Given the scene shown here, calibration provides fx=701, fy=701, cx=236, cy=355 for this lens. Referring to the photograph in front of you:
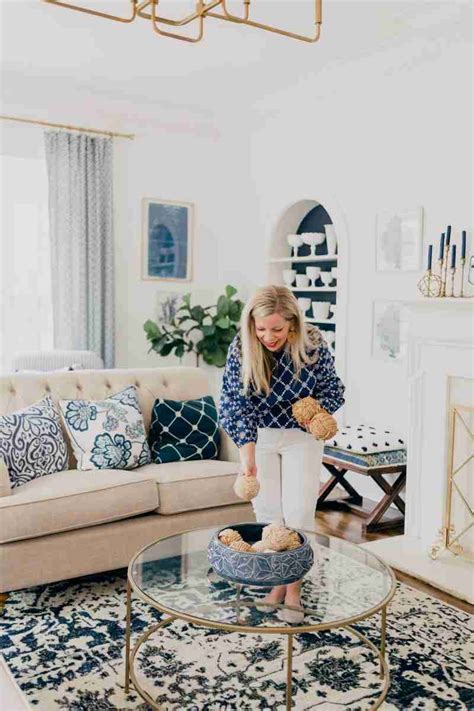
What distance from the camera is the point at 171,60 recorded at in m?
4.54

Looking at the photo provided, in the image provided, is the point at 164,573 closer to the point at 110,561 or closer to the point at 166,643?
the point at 166,643

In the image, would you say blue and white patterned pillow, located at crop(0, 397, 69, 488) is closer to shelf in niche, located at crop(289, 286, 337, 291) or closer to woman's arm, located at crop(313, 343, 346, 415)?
woman's arm, located at crop(313, 343, 346, 415)

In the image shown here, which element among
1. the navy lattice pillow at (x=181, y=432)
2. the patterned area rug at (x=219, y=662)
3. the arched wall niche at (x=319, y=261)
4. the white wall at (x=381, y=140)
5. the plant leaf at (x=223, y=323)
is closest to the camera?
the patterned area rug at (x=219, y=662)

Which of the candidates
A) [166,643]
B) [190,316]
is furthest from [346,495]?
[166,643]

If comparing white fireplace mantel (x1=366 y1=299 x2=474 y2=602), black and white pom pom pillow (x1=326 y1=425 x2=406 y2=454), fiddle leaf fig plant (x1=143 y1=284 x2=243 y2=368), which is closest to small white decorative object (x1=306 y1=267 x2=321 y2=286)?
fiddle leaf fig plant (x1=143 y1=284 x2=243 y2=368)

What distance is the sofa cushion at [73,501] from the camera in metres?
2.68

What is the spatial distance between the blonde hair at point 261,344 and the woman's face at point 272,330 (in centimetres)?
2

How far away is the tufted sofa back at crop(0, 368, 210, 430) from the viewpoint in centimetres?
327

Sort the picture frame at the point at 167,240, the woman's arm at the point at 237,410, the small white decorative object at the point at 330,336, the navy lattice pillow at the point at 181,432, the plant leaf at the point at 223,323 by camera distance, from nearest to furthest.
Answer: the woman's arm at the point at 237,410 < the navy lattice pillow at the point at 181,432 < the small white decorative object at the point at 330,336 < the plant leaf at the point at 223,323 < the picture frame at the point at 167,240

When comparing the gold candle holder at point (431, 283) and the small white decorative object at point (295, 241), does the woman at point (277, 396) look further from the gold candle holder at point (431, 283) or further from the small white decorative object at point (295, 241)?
the small white decorative object at point (295, 241)

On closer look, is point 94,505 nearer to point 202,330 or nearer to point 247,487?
point 247,487

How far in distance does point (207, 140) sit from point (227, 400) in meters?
3.65

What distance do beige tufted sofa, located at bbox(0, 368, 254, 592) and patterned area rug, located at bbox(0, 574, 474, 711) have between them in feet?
0.64

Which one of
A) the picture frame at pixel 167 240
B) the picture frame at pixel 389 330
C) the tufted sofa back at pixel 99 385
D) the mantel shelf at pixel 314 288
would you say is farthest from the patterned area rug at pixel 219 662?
the picture frame at pixel 167 240
